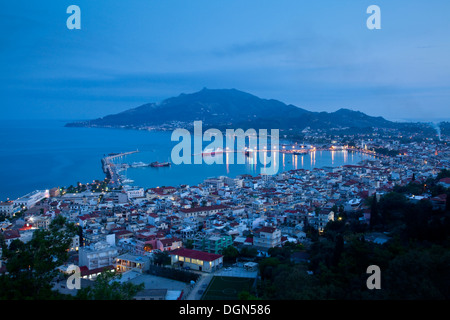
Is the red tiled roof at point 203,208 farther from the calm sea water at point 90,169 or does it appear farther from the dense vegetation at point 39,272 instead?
the calm sea water at point 90,169

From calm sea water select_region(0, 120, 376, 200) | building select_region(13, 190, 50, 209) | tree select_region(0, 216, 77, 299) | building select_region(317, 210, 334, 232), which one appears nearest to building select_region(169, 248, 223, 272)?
building select_region(317, 210, 334, 232)

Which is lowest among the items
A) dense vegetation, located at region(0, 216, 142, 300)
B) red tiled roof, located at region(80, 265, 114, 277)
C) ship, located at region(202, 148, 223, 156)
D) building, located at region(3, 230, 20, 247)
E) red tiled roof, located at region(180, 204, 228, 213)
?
red tiled roof, located at region(80, 265, 114, 277)

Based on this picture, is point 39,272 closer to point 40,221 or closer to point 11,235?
point 11,235

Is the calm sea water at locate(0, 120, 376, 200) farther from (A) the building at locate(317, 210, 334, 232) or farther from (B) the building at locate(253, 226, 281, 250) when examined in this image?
(B) the building at locate(253, 226, 281, 250)
